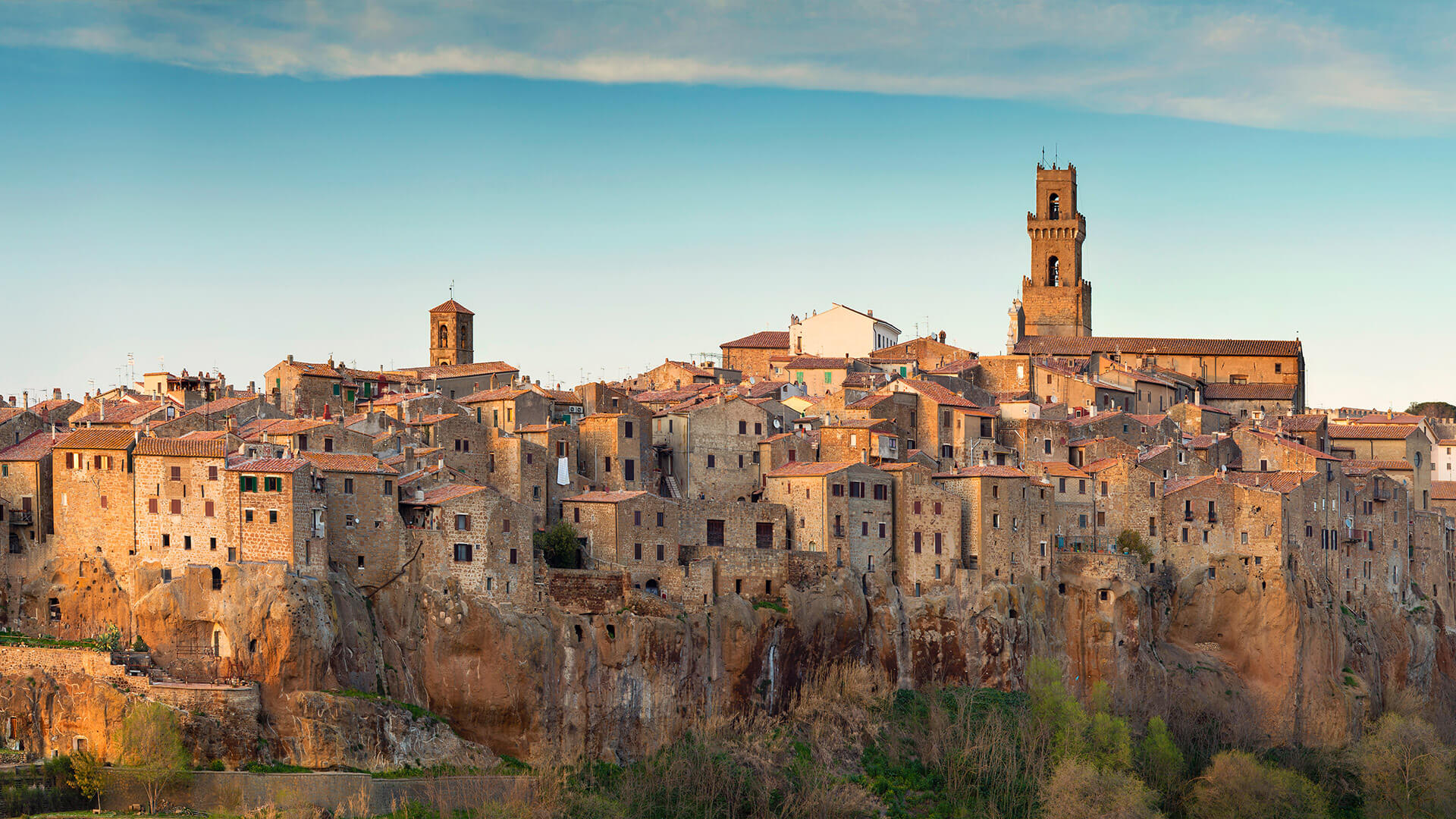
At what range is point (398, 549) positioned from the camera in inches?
2719

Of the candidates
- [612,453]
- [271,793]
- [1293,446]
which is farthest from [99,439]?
[1293,446]

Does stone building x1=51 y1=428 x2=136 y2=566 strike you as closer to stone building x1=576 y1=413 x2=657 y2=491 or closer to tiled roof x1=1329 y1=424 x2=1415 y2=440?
stone building x1=576 y1=413 x2=657 y2=491

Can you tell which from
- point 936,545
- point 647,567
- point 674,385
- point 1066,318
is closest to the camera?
point 647,567

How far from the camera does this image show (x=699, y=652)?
246 feet

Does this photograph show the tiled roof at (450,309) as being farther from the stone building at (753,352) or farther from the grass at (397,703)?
the grass at (397,703)

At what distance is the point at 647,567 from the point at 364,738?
13.9m

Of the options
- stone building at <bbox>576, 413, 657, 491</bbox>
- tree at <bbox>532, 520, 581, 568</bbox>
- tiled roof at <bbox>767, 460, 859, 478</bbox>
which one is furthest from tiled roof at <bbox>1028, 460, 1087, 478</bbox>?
tree at <bbox>532, 520, 581, 568</bbox>

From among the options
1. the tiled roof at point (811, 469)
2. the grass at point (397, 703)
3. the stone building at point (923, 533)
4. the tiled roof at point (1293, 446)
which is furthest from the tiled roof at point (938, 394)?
the grass at point (397, 703)

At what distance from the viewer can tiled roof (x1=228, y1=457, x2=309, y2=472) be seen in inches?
2611

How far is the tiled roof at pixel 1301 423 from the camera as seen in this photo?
328 ft

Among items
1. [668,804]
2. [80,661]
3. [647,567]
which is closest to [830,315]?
[647,567]

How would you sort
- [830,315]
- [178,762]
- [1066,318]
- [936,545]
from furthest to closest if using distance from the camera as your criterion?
[1066,318], [830,315], [936,545], [178,762]

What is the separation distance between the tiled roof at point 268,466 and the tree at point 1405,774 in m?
44.7

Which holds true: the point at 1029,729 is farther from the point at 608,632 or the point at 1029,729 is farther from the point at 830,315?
the point at 830,315
